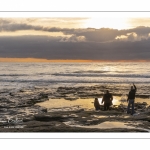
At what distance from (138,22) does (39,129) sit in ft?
17.9

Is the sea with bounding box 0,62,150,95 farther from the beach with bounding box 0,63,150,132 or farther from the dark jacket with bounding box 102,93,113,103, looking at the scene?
the dark jacket with bounding box 102,93,113,103

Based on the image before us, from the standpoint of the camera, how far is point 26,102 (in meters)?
13.0

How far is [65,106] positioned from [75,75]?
24.1 ft

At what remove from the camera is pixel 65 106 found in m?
12.5

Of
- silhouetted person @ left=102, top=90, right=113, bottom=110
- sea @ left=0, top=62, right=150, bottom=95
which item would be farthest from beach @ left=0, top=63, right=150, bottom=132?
silhouetted person @ left=102, top=90, right=113, bottom=110

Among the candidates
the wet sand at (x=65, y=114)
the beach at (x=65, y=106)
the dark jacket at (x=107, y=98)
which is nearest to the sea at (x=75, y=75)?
the beach at (x=65, y=106)

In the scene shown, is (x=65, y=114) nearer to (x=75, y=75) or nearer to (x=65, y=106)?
(x=65, y=106)

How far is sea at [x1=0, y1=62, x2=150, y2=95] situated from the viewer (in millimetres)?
14523

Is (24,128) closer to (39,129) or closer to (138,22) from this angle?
(39,129)

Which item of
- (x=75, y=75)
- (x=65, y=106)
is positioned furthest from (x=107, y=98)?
(x=75, y=75)

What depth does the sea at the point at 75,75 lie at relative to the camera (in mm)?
14523
